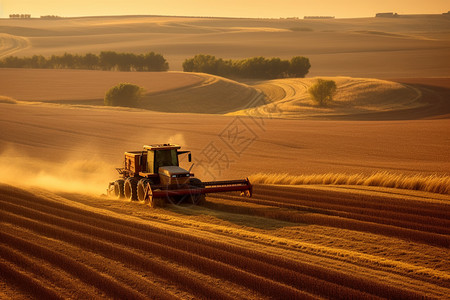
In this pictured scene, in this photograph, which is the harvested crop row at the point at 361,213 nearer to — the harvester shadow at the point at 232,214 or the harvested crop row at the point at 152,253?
the harvester shadow at the point at 232,214

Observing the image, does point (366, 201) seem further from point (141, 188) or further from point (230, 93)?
point (230, 93)

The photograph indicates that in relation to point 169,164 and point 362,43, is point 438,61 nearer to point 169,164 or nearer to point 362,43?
point 362,43

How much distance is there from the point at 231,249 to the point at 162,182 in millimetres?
6334

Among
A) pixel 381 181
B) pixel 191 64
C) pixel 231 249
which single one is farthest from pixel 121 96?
pixel 231 249

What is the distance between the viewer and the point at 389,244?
12.9 metres

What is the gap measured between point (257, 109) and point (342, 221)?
170 ft

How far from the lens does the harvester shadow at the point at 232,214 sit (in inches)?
601

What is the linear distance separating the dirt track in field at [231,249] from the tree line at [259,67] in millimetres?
86954

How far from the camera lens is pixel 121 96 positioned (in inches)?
2862

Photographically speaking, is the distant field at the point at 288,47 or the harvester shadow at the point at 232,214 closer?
the harvester shadow at the point at 232,214

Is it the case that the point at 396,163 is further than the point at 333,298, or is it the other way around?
the point at 396,163

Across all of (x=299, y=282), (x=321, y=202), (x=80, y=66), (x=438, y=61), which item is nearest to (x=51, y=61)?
(x=80, y=66)

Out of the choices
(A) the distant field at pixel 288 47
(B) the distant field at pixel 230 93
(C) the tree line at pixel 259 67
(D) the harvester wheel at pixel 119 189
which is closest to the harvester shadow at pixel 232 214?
(D) the harvester wheel at pixel 119 189

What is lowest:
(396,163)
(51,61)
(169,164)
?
(396,163)
